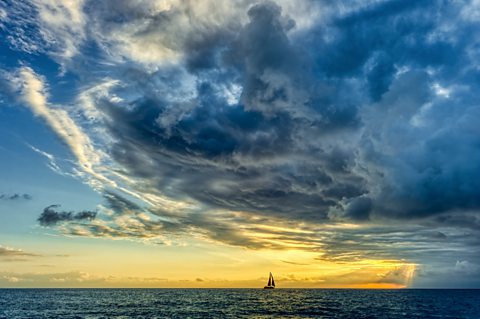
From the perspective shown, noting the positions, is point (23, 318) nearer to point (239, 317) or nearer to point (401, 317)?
point (239, 317)

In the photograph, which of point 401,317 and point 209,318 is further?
point 401,317

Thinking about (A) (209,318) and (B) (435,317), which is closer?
(A) (209,318)

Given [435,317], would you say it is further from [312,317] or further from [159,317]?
[159,317]

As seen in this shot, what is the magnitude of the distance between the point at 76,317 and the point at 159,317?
19.7 m

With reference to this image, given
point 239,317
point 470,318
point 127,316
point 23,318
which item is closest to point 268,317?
point 239,317

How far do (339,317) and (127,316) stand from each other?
50265mm

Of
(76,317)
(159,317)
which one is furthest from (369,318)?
(76,317)

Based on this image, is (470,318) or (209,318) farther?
(470,318)

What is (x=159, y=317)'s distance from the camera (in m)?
92.4

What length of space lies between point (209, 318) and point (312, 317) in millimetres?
23918

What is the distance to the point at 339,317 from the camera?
94.6 meters

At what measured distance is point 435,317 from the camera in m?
98.2

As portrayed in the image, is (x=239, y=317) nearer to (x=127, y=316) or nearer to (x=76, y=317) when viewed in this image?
(x=127, y=316)

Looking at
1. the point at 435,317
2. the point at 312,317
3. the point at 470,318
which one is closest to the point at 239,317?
the point at 312,317
